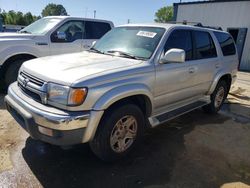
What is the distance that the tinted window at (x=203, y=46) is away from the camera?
15.3 feet

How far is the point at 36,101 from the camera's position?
9.95ft

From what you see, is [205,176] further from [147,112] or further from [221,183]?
[147,112]

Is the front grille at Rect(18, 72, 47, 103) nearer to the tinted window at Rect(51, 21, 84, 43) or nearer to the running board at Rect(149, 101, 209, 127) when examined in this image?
the running board at Rect(149, 101, 209, 127)

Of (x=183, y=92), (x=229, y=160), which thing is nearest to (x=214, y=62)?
(x=183, y=92)

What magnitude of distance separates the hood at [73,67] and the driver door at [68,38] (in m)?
3.00

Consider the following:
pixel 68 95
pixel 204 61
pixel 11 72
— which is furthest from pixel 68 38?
pixel 68 95

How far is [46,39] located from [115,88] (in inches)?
160

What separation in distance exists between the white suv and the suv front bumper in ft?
11.2

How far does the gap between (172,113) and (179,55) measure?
1.07m

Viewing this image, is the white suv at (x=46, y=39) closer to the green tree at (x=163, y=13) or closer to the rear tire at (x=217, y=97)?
the rear tire at (x=217, y=97)

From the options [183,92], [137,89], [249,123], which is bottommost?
[249,123]

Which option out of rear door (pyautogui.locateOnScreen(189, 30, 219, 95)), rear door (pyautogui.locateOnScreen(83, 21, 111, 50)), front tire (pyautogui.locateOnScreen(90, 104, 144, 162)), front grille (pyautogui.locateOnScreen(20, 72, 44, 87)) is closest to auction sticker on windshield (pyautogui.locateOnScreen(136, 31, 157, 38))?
rear door (pyautogui.locateOnScreen(189, 30, 219, 95))

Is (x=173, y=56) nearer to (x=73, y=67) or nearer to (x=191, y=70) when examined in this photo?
(x=191, y=70)

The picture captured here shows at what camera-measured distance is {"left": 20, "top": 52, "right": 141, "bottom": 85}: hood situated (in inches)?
115
